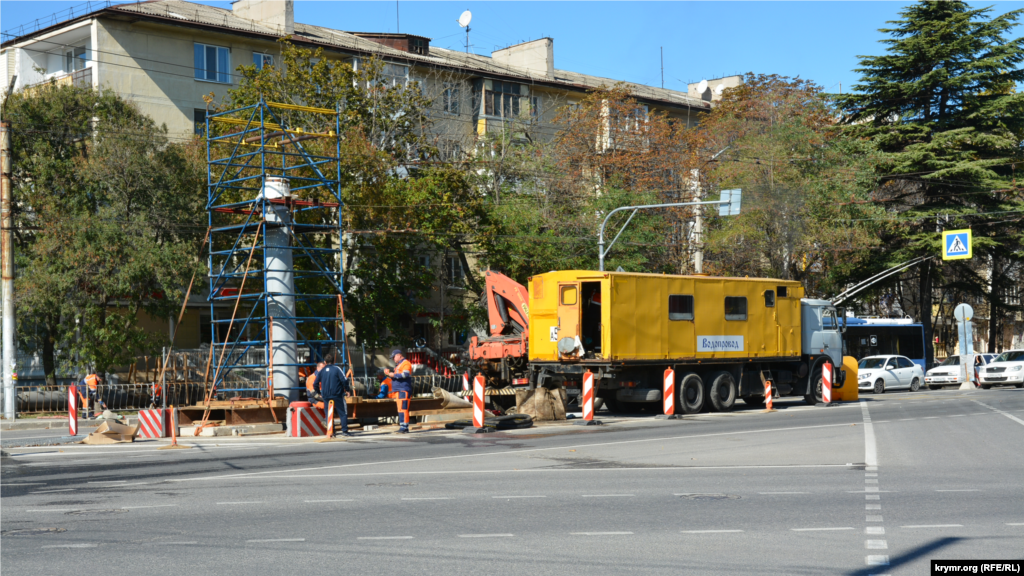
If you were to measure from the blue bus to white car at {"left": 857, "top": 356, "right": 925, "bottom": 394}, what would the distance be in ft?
15.2

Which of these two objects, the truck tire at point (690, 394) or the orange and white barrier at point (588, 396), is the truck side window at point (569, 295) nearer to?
the orange and white barrier at point (588, 396)

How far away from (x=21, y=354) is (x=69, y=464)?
96.7 feet

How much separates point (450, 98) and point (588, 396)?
29432 millimetres

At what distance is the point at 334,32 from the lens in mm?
54094

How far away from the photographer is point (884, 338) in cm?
4869

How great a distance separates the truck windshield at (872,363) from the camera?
137 ft

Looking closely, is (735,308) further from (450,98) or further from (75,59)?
(75,59)

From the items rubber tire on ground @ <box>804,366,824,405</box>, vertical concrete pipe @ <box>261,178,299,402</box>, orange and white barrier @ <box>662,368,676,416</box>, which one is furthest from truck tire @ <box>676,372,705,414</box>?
vertical concrete pipe @ <box>261,178,299,402</box>

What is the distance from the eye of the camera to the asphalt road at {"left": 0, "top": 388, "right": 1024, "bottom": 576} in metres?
7.39

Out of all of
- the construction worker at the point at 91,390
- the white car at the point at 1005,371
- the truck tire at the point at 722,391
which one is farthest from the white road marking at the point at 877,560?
the white car at the point at 1005,371

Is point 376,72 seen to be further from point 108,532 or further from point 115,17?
point 108,532

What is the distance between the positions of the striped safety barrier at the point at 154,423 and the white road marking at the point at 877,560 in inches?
635

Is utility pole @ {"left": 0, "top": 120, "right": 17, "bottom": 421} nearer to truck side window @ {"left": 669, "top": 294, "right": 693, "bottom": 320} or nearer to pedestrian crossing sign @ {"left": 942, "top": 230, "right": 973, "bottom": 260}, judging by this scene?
truck side window @ {"left": 669, "top": 294, "right": 693, "bottom": 320}

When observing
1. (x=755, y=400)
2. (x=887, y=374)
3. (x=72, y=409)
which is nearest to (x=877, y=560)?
(x=72, y=409)
